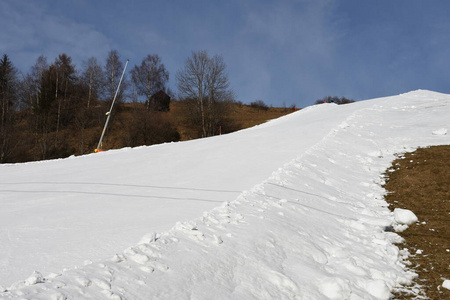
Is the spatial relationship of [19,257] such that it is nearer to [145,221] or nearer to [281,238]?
[145,221]

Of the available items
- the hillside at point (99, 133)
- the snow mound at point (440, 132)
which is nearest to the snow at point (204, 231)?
the snow mound at point (440, 132)

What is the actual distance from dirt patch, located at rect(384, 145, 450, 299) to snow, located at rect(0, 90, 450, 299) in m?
0.22

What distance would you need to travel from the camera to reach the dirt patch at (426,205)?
350 cm

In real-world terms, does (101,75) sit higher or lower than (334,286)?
higher

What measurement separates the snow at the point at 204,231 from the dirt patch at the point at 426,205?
22 cm

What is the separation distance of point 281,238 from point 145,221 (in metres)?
2.09

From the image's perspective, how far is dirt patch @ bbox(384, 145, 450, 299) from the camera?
3501mm

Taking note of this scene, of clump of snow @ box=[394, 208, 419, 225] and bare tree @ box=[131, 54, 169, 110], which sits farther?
bare tree @ box=[131, 54, 169, 110]

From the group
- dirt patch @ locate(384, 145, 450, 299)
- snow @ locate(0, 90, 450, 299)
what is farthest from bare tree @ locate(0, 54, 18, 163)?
dirt patch @ locate(384, 145, 450, 299)

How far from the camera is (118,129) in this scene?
1419 inches

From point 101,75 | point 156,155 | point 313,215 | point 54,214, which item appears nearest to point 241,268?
point 313,215

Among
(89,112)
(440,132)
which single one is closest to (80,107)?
(89,112)

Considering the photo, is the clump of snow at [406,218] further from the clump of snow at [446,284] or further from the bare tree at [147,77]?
the bare tree at [147,77]

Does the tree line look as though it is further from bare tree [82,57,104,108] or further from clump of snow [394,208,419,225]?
clump of snow [394,208,419,225]
